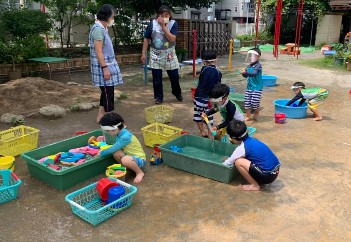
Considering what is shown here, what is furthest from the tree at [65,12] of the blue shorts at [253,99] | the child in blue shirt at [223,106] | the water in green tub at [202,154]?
the water in green tub at [202,154]

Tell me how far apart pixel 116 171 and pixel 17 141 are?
5.20 ft

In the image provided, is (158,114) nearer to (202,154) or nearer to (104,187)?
(202,154)

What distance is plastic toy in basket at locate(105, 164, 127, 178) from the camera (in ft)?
11.6

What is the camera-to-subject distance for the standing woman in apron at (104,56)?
4945mm

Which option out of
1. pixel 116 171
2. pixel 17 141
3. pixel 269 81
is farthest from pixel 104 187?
pixel 269 81

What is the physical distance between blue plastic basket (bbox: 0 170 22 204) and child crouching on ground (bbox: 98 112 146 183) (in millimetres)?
887

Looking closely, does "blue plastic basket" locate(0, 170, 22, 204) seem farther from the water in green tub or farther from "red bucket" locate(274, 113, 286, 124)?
"red bucket" locate(274, 113, 286, 124)

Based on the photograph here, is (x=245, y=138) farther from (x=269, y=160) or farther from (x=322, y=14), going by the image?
(x=322, y=14)

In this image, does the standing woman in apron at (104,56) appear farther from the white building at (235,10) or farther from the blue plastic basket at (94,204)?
the white building at (235,10)

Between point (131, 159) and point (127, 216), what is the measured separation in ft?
2.44

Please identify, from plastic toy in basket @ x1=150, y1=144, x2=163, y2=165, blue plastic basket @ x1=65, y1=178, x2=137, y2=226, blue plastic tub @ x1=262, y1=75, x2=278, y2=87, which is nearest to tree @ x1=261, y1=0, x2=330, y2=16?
blue plastic tub @ x1=262, y1=75, x2=278, y2=87

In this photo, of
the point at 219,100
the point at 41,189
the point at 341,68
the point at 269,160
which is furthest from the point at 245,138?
the point at 341,68

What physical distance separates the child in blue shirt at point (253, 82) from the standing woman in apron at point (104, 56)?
2.16m

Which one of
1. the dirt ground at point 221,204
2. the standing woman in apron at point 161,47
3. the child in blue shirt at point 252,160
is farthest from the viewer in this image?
the standing woman in apron at point 161,47
